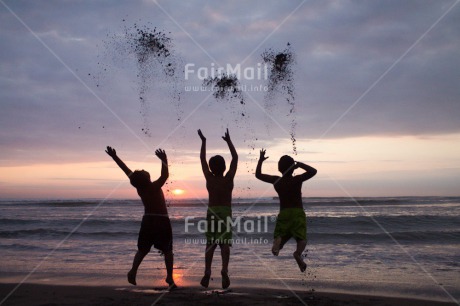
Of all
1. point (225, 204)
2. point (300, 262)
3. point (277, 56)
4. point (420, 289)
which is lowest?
point (420, 289)

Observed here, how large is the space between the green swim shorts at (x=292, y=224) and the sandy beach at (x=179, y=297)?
3.51 feet

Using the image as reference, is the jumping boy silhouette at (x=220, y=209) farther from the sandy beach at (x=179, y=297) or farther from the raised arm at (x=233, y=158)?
the sandy beach at (x=179, y=297)

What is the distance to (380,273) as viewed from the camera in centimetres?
1066

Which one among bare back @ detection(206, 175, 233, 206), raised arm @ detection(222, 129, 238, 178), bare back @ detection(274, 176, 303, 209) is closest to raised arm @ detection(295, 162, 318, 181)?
bare back @ detection(274, 176, 303, 209)

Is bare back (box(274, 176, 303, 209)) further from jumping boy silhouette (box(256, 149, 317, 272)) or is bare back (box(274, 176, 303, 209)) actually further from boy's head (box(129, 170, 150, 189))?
boy's head (box(129, 170, 150, 189))

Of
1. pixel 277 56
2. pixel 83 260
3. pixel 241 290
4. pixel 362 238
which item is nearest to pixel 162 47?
pixel 277 56

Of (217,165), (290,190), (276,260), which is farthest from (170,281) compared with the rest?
(276,260)

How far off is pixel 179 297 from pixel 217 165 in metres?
2.29

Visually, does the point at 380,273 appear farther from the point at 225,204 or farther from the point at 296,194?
the point at 225,204

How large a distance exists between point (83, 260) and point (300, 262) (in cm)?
799

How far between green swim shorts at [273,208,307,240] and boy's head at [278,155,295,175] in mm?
630

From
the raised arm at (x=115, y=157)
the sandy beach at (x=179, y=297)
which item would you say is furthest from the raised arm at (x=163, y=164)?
the sandy beach at (x=179, y=297)

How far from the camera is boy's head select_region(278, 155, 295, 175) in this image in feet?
24.6

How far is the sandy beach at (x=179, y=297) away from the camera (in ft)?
23.9
